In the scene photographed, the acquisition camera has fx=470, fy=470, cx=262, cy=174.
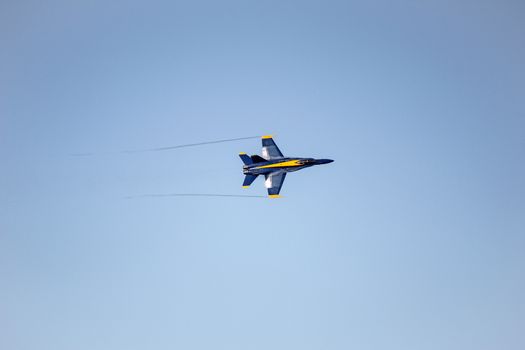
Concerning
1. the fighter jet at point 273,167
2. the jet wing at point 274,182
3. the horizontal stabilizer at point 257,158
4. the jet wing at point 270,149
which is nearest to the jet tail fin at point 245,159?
the fighter jet at point 273,167

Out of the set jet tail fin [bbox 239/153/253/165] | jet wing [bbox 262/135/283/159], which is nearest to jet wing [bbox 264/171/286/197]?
jet wing [bbox 262/135/283/159]

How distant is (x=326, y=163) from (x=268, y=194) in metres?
12.8

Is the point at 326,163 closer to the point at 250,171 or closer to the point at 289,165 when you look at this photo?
the point at 289,165

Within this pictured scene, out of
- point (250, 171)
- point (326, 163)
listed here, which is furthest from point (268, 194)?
point (326, 163)

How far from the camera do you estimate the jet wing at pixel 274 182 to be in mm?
88750

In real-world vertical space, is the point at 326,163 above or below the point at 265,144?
below

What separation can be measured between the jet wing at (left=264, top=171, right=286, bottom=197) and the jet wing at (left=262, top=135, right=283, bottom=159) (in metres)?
4.01

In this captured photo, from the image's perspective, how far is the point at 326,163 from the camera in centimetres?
9056

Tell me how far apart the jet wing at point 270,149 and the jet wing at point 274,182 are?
158 inches

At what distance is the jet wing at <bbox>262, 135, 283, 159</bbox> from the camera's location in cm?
9238

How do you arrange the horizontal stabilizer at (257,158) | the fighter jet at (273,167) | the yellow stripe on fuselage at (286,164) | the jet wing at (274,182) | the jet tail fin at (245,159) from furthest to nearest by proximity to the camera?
the jet tail fin at (245,159)
the horizontal stabilizer at (257,158)
the yellow stripe on fuselage at (286,164)
the fighter jet at (273,167)
the jet wing at (274,182)

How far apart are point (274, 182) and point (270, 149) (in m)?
7.24

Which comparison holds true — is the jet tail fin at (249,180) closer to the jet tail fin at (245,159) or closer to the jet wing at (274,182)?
the jet wing at (274,182)

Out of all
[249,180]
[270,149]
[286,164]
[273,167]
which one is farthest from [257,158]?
[286,164]
